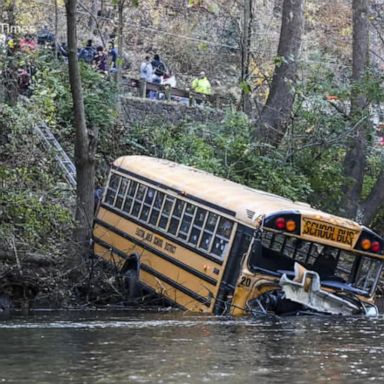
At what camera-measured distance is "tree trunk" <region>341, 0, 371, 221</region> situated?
91.9 feet

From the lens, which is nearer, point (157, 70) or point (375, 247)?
point (375, 247)

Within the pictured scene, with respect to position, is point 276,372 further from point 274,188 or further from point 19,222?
point 274,188

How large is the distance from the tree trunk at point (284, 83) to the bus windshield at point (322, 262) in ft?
38.4

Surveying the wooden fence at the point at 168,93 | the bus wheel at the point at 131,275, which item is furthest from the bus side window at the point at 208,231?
the wooden fence at the point at 168,93

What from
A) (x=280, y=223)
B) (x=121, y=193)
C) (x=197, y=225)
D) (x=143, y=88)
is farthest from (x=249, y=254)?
(x=143, y=88)

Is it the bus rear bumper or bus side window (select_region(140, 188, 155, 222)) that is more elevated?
bus side window (select_region(140, 188, 155, 222))

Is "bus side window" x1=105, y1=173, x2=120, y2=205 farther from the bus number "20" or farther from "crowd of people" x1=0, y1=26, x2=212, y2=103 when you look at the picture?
Answer: the bus number "20"

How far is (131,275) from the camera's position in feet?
63.8

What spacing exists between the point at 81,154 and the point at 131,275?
2.37 m

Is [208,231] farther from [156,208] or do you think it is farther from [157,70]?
[157,70]

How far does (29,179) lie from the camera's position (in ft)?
72.9

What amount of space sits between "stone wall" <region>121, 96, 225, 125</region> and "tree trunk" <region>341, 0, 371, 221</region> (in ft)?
14.5

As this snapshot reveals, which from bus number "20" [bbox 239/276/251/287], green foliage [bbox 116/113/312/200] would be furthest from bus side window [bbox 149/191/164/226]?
green foliage [bbox 116/113/312/200]

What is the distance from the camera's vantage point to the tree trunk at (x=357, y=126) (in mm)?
28000
